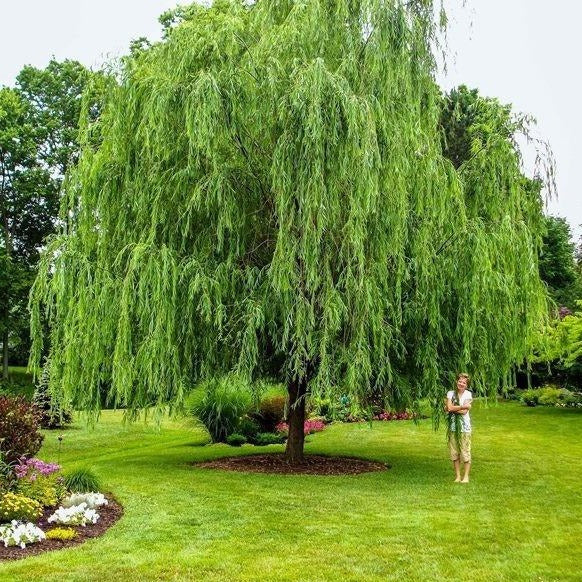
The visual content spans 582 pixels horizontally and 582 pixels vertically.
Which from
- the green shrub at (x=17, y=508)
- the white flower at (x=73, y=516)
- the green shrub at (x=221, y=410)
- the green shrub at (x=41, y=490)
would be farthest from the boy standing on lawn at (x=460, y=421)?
the green shrub at (x=221, y=410)

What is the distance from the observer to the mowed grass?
6.02 m

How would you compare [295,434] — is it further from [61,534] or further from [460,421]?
[61,534]

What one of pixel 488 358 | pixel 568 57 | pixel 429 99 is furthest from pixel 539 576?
pixel 568 57

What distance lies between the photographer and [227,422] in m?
16.8

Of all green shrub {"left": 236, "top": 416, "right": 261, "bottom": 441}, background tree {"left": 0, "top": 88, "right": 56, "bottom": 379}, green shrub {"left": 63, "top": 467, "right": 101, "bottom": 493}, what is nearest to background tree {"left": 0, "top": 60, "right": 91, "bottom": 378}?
background tree {"left": 0, "top": 88, "right": 56, "bottom": 379}

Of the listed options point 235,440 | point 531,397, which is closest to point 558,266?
point 531,397

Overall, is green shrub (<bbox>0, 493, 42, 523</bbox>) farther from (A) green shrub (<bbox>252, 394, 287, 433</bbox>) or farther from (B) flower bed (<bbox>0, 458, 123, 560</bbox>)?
(A) green shrub (<bbox>252, 394, 287, 433</bbox>)

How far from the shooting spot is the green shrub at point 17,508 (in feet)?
23.4

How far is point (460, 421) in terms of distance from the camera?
10484mm

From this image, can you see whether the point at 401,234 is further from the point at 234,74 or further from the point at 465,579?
the point at 465,579

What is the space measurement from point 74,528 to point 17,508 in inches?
24.0

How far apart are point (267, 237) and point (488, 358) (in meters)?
3.92

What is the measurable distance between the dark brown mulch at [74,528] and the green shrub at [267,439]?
27.7 ft

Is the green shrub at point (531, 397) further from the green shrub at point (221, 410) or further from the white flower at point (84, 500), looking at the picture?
→ the white flower at point (84, 500)
